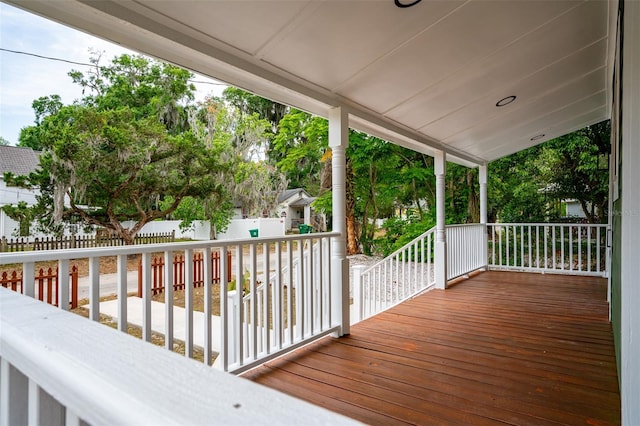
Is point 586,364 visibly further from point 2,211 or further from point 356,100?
point 2,211

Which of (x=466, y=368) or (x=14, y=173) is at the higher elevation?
(x=14, y=173)

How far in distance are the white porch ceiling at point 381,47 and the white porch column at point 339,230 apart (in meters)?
0.19

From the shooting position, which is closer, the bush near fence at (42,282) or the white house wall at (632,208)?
the white house wall at (632,208)

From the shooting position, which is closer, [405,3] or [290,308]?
[405,3]

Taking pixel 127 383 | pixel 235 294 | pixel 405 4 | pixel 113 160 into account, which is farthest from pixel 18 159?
pixel 127 383

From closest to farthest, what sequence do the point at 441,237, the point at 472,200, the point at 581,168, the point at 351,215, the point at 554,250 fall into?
the point at 441,237 < the point at 554,250 < the point at 581,168 < the point at 472,200 < the point at 351,215

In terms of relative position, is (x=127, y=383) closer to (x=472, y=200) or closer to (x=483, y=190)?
(x=483, y=190)

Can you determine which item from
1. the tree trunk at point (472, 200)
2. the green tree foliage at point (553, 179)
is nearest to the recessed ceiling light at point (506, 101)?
the green tree foliage at point (553, 179)

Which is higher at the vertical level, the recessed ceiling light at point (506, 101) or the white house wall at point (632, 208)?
the recessed ceiling light at point (506, 101)

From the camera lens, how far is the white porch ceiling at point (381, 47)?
1938 millimetres

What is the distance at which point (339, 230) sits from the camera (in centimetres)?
337

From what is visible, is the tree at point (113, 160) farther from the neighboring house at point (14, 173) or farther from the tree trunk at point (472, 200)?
the tree trunk at point (472, 200)

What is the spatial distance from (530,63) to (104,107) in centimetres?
1101

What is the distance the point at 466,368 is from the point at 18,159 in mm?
9569
